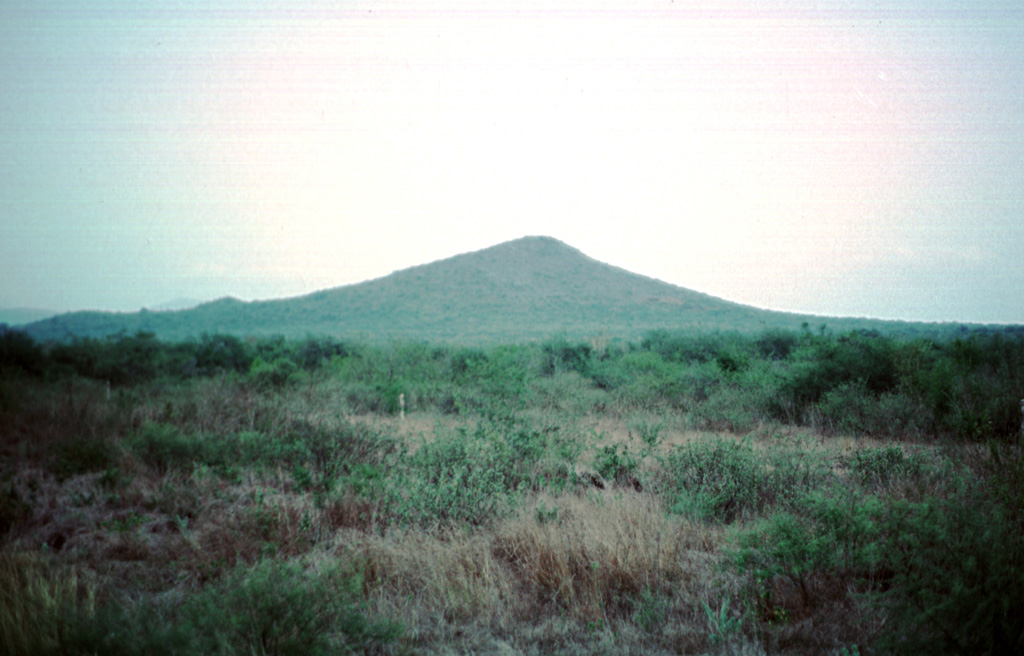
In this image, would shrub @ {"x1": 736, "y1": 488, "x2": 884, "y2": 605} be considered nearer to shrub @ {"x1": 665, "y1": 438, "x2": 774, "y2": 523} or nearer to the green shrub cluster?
shrub @ {"x1": 665, "y1": 438, "x2": 774, "y2": 523}

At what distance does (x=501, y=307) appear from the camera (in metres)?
67.5

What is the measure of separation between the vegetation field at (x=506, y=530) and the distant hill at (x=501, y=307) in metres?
39.6

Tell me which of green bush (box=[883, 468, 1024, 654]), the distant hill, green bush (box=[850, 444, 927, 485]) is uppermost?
the distant hill

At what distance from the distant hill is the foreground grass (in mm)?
41250

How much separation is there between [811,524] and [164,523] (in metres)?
6.94

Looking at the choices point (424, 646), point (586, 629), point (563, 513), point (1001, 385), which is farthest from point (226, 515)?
point (1001, 385)

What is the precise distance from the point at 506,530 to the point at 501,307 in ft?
205

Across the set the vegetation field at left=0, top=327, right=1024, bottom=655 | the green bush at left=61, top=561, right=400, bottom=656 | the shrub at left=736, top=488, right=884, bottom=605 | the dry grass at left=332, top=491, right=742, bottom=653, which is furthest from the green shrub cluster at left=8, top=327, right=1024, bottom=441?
the green bush at left=61, top=561, right=400, bottom=656

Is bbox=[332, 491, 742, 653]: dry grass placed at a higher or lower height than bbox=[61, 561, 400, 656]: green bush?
lower

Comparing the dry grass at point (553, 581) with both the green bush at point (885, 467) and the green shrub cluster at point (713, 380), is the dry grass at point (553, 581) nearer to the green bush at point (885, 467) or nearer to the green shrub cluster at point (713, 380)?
the green bush at point (885, 467)

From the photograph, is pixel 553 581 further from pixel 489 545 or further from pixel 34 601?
pixel 34 601

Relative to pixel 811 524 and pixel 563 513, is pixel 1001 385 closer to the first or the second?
pixel 811 524

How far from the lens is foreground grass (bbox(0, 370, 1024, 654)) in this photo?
328 centimetres

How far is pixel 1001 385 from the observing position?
9344 millimetres
